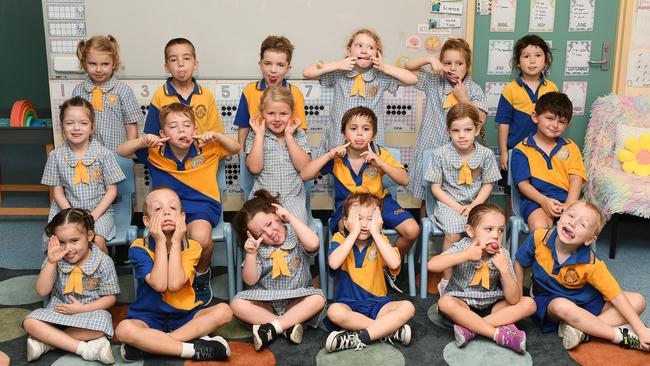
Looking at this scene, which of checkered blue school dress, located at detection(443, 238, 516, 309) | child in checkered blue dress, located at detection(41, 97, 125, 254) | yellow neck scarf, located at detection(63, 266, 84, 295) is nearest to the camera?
yellow neck scarf, located at detection(63, 266, 84, 295)

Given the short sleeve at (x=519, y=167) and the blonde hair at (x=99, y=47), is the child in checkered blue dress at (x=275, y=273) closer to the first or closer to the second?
the short sleeve at (x=519, y=167)

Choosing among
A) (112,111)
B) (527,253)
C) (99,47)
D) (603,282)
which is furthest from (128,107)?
(603,282)

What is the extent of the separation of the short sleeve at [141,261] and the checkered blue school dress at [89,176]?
0.39 metres

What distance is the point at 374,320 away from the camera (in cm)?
226

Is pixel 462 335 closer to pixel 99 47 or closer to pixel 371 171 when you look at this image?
pixel 371 171

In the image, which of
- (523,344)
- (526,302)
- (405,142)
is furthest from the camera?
(405,142)

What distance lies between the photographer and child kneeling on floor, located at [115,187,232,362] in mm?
2135

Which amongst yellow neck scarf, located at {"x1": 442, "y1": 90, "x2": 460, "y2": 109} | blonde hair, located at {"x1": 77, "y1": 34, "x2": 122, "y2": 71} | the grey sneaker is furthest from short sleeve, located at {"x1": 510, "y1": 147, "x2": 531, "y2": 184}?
the grey sneaker

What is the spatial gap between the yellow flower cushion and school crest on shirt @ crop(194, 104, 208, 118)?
6.93 ft

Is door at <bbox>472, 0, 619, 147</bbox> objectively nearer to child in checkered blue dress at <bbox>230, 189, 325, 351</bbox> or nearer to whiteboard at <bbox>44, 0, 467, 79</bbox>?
whiteboard at <bbox>44, 0, 467, 79</bbox>

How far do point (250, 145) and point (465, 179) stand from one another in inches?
36.6

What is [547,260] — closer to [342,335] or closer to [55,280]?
[342,335]

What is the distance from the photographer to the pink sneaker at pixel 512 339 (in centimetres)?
218

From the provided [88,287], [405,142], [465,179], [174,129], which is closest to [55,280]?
[88,287]
